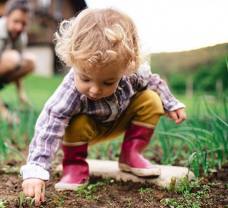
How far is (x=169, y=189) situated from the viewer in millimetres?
2086

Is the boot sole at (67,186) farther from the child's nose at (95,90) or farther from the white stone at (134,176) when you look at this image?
the child's nose at (95,90)

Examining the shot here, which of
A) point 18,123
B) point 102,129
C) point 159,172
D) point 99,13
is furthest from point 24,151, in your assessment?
point 99,13

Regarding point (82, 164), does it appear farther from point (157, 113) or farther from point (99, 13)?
point (99, 13)

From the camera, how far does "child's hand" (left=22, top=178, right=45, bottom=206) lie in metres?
1.85

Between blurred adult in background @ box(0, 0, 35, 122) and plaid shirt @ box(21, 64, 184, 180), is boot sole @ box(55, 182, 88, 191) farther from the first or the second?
blurred adult in background @ box(0, 0, 35, 122)

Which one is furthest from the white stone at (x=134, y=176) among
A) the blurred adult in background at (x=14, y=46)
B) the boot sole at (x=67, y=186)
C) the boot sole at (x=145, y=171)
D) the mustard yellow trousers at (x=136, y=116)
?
the blurred adult in background at (x=14, y=46)

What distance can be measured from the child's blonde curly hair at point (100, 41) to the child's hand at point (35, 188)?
437mm

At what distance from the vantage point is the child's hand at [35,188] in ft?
6.07

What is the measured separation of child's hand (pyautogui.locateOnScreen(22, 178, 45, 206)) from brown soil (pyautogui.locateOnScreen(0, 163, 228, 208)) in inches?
1.4

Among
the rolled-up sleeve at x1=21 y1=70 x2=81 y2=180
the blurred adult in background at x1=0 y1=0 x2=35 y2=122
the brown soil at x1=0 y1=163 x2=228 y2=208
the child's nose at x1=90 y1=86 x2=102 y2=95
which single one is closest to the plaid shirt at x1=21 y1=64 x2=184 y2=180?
the rolled-up sleeve at x1=21 y1=70 x2=81 y2=180

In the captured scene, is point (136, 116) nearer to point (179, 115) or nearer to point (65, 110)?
point (179, 115)

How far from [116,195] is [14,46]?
3.46 metres

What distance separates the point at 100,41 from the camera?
73.0 inches

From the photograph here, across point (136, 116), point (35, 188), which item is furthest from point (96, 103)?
point (35, 188)
